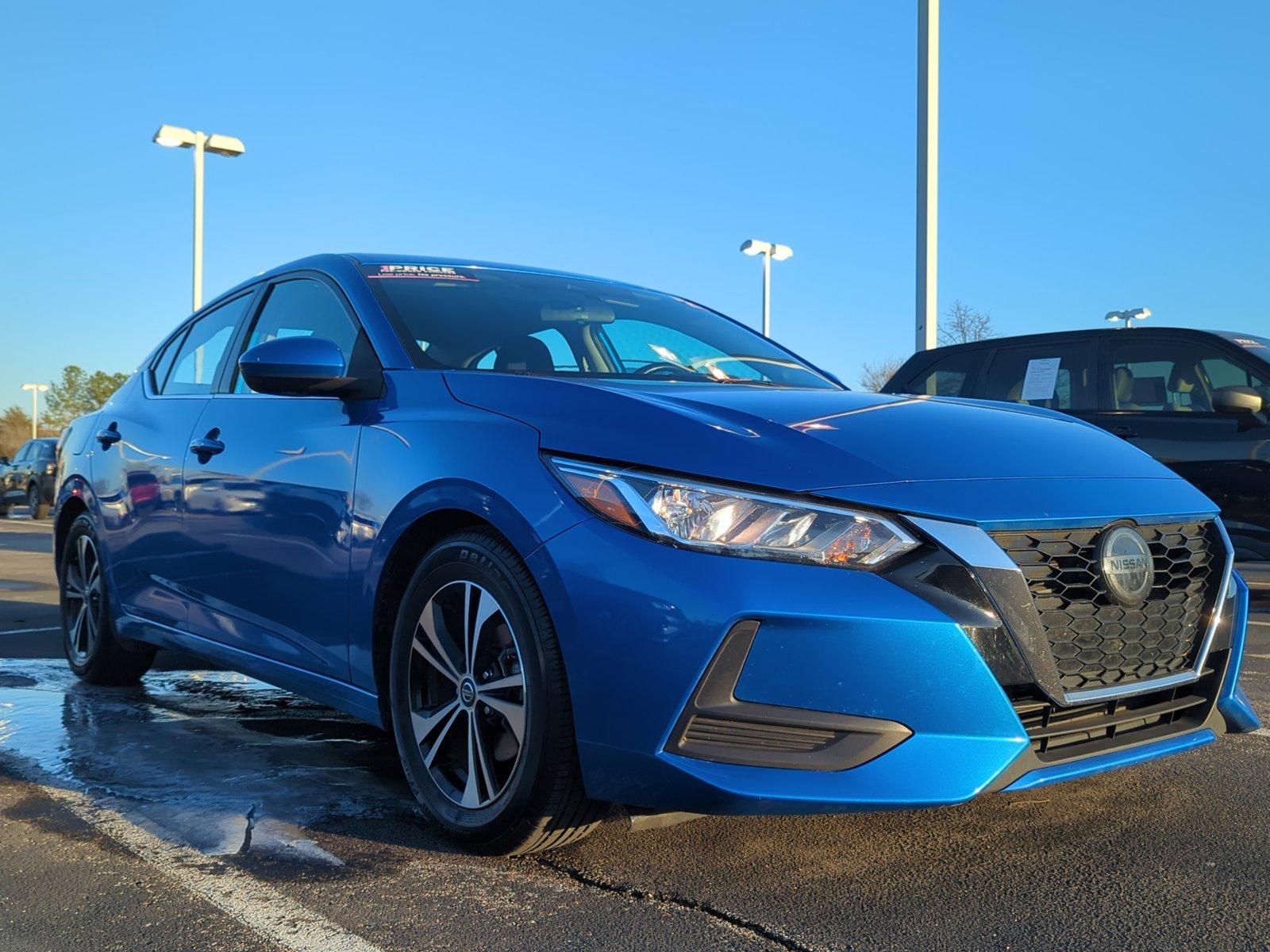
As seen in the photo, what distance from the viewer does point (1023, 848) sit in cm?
288

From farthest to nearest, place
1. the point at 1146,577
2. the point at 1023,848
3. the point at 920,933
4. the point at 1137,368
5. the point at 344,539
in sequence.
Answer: the point at 1137,368 → the point at 344,539 → the point at 1023,848 → the point at 1146,577 → the point at 920,933

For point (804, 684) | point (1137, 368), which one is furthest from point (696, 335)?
point (1137, 368)

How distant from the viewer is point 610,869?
2.77 meters

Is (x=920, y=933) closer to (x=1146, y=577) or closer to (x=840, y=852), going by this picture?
(x=840, y=852)

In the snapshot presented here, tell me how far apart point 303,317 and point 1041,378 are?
5.62 metres

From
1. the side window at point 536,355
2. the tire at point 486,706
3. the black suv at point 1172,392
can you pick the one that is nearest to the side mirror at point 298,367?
the side window at point 536,355

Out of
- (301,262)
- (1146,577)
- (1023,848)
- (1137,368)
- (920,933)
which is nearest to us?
(920,933)

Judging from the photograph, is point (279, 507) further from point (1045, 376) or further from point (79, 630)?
point (1045, 376)

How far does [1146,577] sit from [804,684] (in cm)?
84

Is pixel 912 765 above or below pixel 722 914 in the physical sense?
above

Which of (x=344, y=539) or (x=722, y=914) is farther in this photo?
(x=344, y=539)

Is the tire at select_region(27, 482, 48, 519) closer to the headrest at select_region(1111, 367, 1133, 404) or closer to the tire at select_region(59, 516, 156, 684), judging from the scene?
the tire at select_region(59, 516, 156, 684)

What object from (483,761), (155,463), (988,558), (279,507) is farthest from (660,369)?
(155,463)

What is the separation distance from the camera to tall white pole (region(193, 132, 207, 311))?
2214cm
